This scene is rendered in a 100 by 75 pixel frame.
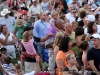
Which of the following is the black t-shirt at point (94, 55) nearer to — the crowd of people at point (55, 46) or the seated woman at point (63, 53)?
the crowd of people at point (55, 46)

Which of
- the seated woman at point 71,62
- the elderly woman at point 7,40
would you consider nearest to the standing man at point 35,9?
the elderly woman at point 7,40

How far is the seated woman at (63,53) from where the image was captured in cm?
834

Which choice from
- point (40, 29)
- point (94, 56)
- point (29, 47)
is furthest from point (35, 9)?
point (94, 56)

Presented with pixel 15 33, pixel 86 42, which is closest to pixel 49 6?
pixel 15 33

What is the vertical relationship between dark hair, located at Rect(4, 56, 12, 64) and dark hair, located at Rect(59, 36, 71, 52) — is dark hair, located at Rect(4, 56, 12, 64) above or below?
below

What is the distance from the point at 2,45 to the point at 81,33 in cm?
326

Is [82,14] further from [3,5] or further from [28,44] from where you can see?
[3,5]

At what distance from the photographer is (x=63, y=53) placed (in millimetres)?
8461

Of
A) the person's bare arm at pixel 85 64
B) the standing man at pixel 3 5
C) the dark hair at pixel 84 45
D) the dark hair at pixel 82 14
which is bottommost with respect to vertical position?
the person's bare arm at pixel 85 64

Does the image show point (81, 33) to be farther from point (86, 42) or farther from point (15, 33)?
point (15, 33)

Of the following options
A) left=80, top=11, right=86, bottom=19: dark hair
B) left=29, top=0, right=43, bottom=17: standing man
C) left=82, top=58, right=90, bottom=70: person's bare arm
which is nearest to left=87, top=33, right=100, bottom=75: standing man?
left=82, top=58, right=90, bottom=70: person's bare arm

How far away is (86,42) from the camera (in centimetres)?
862

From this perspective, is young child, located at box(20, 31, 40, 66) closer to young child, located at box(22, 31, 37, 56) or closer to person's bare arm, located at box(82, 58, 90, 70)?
young child, located at box(22, 31, 37, 56)

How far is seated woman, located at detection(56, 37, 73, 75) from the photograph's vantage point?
27.3 ft
